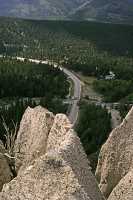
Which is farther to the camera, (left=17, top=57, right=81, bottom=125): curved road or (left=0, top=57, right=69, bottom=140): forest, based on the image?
(left=0, top=57, right=69, bottom=140): forest

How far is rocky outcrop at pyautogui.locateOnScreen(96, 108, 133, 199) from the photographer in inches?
421

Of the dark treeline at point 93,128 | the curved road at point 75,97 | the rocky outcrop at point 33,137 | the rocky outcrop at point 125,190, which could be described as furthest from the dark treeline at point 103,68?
the rocky outcrop at point 125,190

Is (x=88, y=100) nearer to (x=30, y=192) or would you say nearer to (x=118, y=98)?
(x=118, y=98)

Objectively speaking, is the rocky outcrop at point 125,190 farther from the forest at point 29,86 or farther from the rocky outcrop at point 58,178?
the forest at point 29,86

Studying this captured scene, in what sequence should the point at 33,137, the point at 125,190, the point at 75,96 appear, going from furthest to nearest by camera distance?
the point at 75,96 < the point at 33,137 < the point at 125,190

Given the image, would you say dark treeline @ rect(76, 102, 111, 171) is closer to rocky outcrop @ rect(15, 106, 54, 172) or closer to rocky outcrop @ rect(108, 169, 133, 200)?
rocky outcrop @ rect(15, 106, 54, 172)

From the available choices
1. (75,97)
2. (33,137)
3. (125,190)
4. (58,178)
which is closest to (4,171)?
(33,137)

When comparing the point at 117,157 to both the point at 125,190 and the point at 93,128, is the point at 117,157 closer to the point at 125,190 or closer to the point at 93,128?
the point at 125,190

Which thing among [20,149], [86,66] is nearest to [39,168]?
[20,149]

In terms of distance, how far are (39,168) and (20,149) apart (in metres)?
4.52

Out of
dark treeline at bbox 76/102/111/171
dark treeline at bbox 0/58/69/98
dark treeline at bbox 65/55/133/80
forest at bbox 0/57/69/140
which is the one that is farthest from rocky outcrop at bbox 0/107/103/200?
dark treeline at bbox 65/55/133/80

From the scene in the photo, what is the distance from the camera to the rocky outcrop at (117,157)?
1070 cm

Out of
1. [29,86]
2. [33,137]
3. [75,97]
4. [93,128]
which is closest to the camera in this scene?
[33,137]

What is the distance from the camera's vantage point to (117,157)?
10.9m
